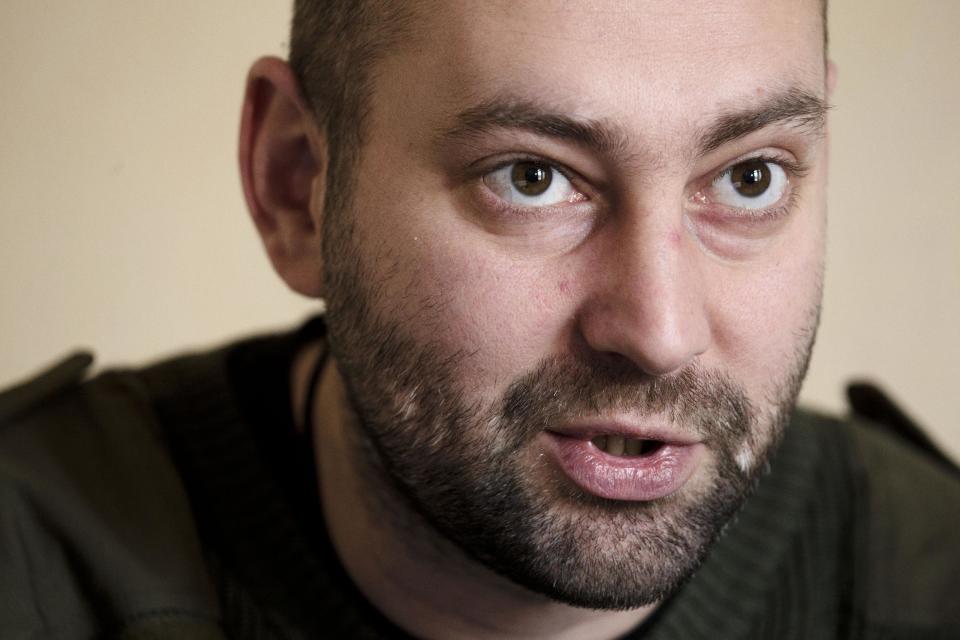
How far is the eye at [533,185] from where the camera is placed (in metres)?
0.88

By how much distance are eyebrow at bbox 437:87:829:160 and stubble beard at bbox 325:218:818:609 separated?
144 millimetres

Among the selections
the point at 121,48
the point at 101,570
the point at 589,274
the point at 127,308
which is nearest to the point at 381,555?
the point at 101,570

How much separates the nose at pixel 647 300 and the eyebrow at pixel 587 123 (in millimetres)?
63

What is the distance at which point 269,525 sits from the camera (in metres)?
1.10

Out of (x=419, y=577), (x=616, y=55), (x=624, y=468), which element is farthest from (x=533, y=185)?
(x=419, y=577)

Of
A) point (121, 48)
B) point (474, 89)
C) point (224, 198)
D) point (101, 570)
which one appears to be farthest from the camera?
point (224, 198)

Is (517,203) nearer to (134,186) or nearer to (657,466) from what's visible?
(657,466)

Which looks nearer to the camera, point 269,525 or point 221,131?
point 269,525

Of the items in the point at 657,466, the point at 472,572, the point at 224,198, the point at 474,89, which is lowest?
the point at 472,572

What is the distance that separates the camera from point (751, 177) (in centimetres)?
92

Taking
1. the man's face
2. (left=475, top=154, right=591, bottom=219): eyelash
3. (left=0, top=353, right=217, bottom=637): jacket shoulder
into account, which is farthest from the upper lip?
(left=0, top=353, right=217, bottom=637): jacket shoulder

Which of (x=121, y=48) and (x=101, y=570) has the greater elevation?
(x=121, y=48)

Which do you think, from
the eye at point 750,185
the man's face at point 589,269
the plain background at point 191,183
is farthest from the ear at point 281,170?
the plain background at point 191,183

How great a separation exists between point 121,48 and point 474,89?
887 millimetres
